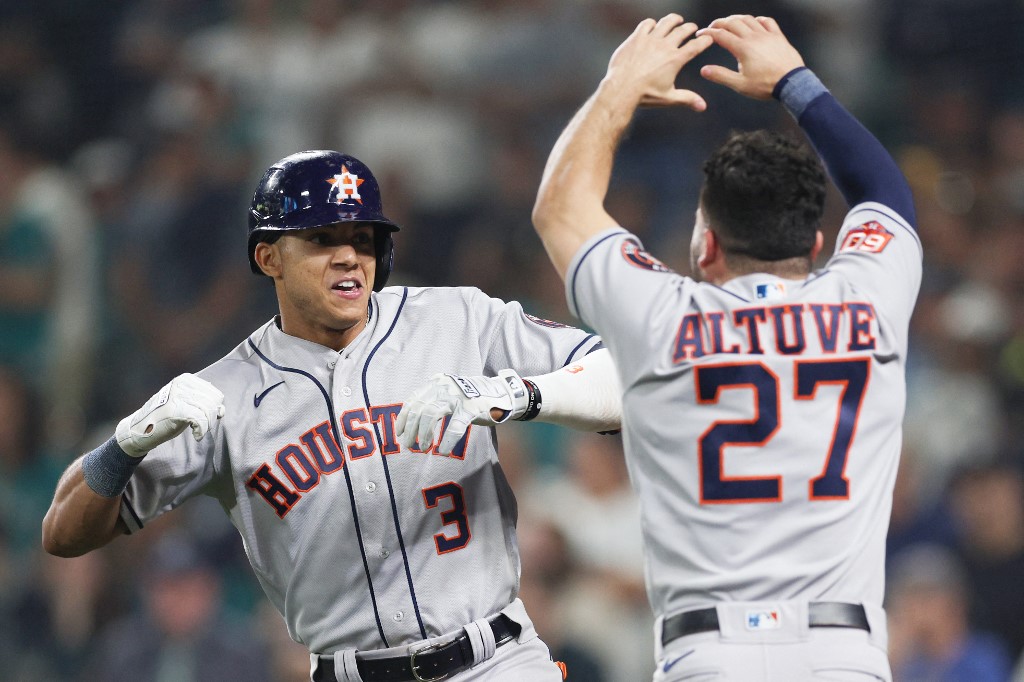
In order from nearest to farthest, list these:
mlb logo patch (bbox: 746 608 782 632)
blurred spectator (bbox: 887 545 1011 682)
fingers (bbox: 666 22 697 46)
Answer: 1. mlb logo patch (bbox: 746 608 782 632)
2. fingers (bbox: 666 22 697 46)
3. blurred spectator (bbox: 887 545 1011 682)

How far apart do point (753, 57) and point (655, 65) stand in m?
0.21

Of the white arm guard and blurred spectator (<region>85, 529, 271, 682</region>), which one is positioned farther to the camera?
blurred spectator (<region>85, 529, 271, 682</region>)

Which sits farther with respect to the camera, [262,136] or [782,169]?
[262,136]

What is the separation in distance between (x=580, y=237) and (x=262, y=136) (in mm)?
5722

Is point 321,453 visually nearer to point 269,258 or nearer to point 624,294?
point 269,258

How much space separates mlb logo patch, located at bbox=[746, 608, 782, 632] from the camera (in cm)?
219

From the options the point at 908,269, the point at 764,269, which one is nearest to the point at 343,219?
the point at 764,269

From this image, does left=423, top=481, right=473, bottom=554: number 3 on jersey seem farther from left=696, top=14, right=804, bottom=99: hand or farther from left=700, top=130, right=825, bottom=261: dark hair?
left=696, top=14, right=804, bottom=99: hand

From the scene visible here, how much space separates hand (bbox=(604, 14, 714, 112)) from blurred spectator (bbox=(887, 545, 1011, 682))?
2.95 metres

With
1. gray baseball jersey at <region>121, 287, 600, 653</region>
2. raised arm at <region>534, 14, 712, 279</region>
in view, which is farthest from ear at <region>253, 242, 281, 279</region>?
raised arm at <region>534, 14, 712, 279</region>

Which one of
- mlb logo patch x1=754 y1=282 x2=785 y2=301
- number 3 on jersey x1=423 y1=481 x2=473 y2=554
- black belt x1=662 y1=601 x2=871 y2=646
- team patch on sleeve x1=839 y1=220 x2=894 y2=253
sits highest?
team patch on sleeve x1=839 y1=220 x2=894 y2=253

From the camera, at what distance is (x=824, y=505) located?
7.29ft

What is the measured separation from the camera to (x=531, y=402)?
270 cm

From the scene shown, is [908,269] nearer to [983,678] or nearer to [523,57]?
[983,678]
